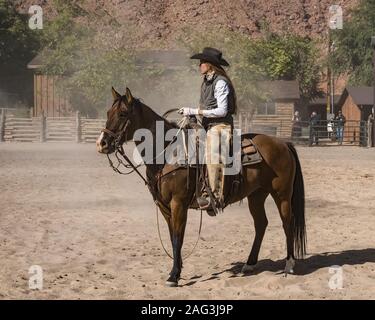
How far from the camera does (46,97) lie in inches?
1923

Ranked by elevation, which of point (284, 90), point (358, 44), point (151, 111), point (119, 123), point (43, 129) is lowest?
point (43, 129)

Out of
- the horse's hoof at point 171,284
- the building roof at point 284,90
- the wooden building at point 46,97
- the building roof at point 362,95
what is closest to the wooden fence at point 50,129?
the wooden building at point 46,97

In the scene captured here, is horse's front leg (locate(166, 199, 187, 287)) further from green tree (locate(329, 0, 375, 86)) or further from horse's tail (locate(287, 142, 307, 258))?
green tree (locate(329, 0, 375, 86))

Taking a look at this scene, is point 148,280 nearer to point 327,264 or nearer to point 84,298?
point 84,298

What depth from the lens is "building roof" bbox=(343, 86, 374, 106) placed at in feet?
136

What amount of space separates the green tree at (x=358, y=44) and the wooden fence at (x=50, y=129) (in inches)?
1015

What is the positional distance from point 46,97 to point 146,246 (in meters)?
42.3

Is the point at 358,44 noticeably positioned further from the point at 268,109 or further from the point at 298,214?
the point at 298,214

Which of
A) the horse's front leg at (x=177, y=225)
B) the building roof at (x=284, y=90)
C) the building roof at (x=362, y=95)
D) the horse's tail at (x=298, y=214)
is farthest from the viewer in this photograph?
the building roof at (x=284, y=90)

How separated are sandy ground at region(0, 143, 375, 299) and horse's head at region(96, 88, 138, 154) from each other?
147 centimetres

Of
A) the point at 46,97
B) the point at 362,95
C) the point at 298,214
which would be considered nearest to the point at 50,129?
the point at 46,97

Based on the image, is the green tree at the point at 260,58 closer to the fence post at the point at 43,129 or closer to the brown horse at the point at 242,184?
the fence post at the point at 43,129

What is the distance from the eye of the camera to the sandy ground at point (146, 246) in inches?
246

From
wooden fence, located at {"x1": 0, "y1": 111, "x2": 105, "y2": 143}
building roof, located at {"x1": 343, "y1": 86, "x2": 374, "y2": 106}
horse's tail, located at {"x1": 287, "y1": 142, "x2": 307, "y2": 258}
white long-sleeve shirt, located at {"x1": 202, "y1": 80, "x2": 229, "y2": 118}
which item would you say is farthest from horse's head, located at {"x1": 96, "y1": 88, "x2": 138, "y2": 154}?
building roof, located at {"x1": 343, "y1": 86, "x2": 374, "y2": 106}
